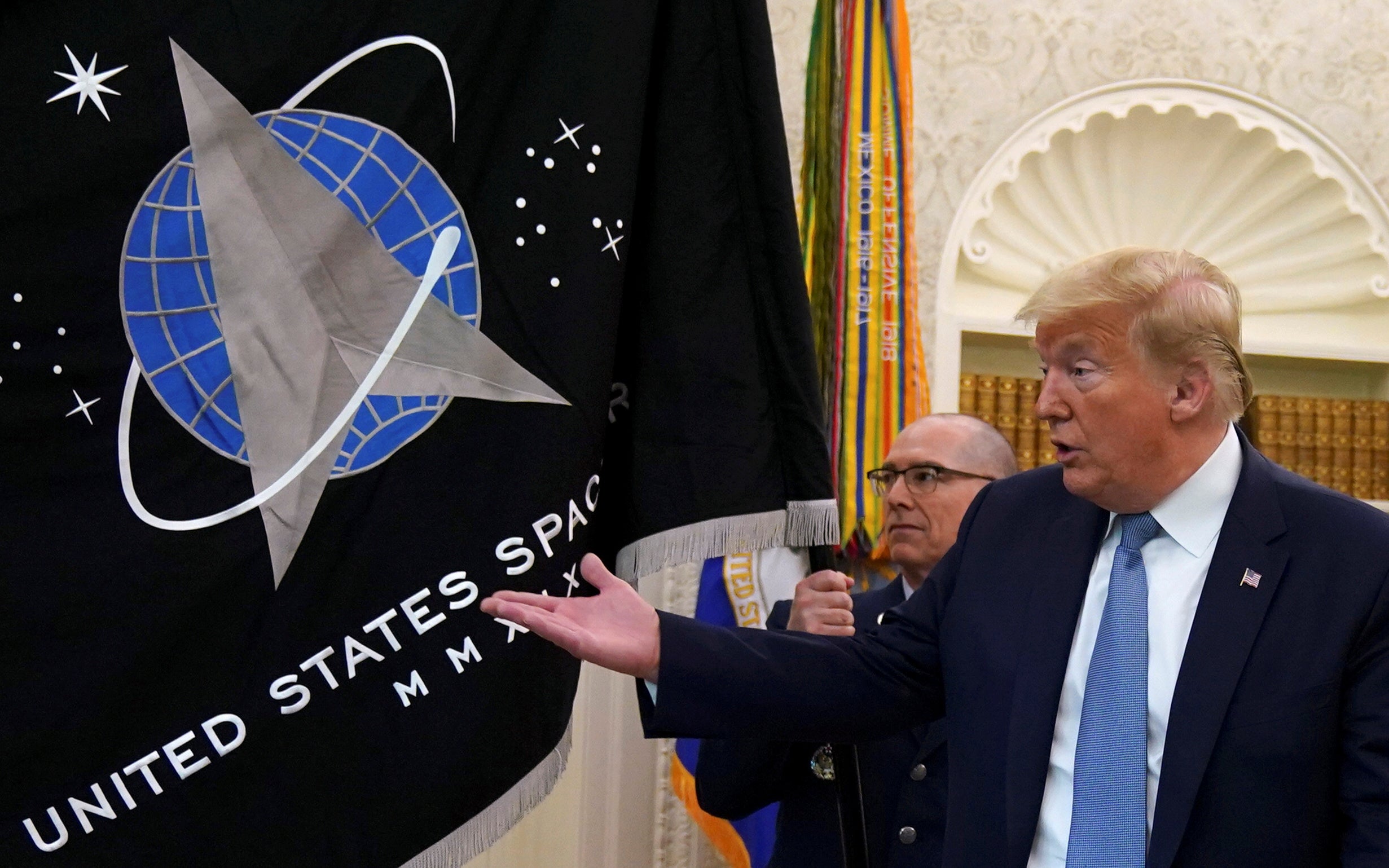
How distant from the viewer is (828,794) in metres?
2.32

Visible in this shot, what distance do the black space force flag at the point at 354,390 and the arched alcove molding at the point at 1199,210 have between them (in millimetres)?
3453

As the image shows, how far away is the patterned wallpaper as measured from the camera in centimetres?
512

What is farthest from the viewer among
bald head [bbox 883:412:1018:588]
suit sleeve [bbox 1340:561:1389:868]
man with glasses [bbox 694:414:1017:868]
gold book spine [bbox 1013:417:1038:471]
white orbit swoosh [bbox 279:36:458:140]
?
gold book spine [bbox 1013:417:1038:471]

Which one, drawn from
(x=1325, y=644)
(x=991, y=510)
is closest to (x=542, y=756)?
(x=991, y=510)

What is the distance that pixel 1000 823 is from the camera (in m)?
1.62

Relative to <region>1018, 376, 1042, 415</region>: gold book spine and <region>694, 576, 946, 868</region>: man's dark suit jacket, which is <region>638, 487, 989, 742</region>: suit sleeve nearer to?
<region>694, 576, 946, 868</region>: man's dark suit jacket

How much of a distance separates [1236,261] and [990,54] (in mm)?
1491

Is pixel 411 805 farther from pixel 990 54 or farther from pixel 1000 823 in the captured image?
pixel 990 54

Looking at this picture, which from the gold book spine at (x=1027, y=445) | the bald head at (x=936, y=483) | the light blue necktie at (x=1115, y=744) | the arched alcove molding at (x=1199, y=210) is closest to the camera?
the light blue necktie at (x=1115, y=744)

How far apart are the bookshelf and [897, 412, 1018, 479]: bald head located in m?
2.32

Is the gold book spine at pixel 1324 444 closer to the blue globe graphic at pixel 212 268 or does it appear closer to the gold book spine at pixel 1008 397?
the gold book spine at pixel 1008 397

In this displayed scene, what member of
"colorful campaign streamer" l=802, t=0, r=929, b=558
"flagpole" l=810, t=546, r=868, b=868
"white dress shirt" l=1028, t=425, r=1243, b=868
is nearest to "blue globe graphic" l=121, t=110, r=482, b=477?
"flagpole" l=810, t=546, r=868, b=868

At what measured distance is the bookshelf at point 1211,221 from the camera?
5.35m

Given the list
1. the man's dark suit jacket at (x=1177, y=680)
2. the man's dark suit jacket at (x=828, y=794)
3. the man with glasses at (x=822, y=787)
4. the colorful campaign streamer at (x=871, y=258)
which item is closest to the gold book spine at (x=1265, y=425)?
the colorful campaign streamer at (x=871, y=258)
